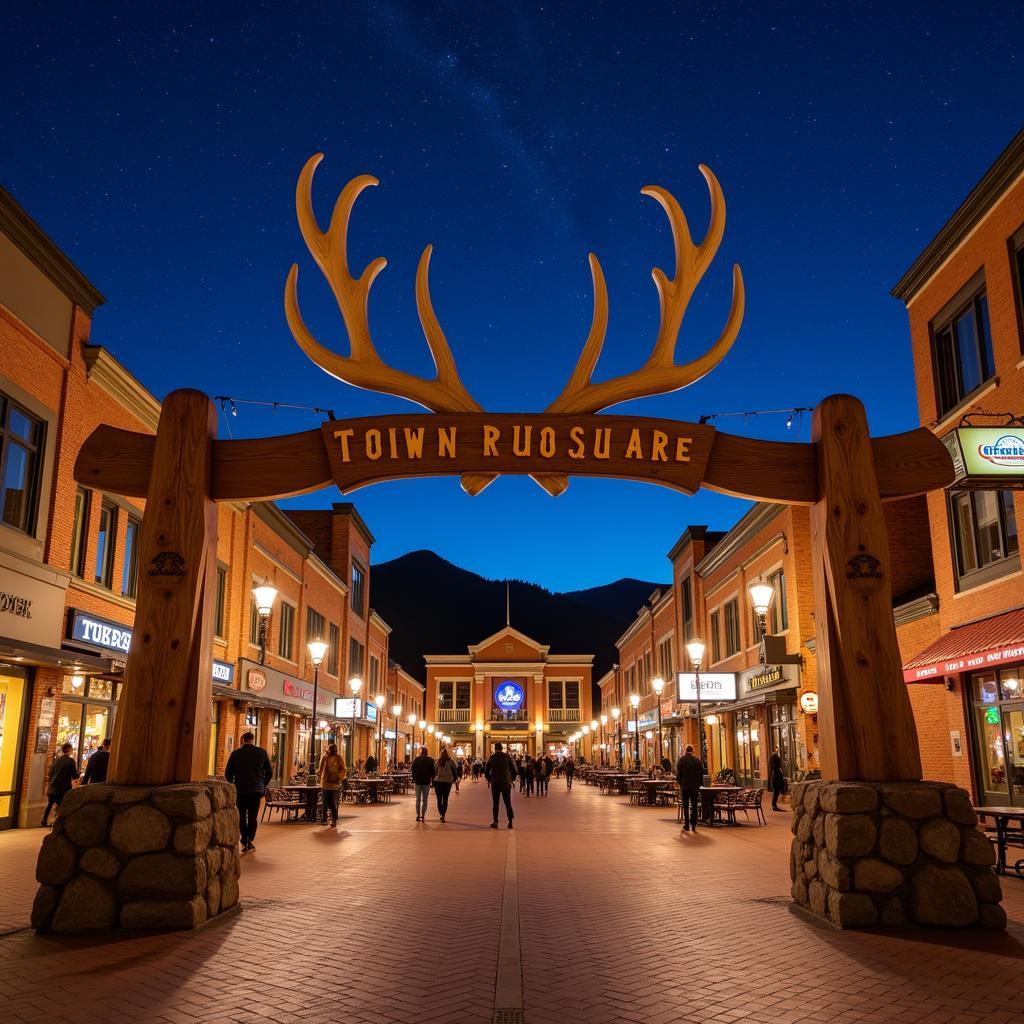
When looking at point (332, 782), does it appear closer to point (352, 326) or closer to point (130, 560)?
point (130, 560)

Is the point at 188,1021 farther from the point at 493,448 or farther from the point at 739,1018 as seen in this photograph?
the point at 493,448

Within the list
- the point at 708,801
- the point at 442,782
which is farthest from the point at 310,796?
the point at 708,801

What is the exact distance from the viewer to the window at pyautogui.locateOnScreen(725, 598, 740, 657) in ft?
118

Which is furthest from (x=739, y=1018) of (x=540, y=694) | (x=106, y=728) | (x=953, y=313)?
(x=540, y=694)

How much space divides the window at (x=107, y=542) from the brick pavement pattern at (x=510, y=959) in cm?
936

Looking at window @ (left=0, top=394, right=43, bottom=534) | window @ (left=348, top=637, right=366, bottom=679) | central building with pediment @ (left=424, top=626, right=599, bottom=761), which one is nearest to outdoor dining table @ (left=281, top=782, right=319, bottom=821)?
window @ (left=0, top=394, right=43, bottom=534)

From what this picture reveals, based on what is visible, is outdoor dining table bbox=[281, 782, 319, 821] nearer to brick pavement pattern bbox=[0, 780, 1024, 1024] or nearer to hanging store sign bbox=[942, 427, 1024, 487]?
brick pavement pattern bbox=[0, 780, 1024, 1024]

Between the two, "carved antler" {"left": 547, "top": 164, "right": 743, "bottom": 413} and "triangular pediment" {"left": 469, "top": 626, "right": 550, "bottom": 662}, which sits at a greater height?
"triangular pediment" {"left": 469, "top": 626, "right": 550, "bottom": 662}

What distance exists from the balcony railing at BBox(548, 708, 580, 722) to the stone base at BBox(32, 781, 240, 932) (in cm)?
7731

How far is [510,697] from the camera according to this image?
8194 centimetres

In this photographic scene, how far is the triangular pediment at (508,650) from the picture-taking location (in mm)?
84062

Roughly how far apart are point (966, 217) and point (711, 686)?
713 inches

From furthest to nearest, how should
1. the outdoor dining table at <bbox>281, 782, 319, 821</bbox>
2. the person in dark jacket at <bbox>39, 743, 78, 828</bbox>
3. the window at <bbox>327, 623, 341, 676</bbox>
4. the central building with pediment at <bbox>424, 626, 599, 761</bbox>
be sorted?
the central building with pediment at <bbox>424, 626, 599, 761</bbox> → the window at <bbox>327, 623, 341, 676</bbox> → the outdoor dining table at <bbox>281, 782, 319, 821</bbox> → the person in dark jacket at <bbox>39, 743, 78, 828</bbox>

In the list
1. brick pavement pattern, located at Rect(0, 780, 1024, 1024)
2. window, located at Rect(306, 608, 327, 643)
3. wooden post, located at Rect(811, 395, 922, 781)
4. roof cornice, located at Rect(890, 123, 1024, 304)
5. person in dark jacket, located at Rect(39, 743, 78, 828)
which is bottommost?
brick pavement pattern, located at Rect(0, 780, 1024, 1024)
